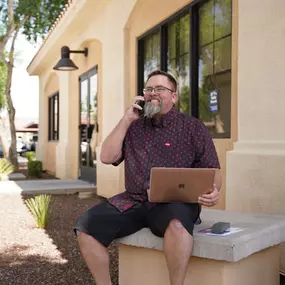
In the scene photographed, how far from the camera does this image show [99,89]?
30.7ft

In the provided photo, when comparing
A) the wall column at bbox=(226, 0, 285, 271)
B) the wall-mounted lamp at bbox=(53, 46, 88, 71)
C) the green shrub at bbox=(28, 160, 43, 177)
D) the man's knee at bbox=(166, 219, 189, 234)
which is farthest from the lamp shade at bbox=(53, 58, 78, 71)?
the man's knee at bbox=(166, 219, 189, 234)

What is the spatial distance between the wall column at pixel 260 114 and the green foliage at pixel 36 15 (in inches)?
486

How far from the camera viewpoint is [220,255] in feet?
8.41

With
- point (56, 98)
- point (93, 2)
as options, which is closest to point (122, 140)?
point (93, 2)

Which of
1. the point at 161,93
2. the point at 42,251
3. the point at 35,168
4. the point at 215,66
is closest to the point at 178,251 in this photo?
the point at 161,93

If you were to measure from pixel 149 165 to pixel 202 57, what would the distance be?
3.00 meters

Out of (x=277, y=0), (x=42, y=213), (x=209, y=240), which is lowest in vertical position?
(x=42, y=213)

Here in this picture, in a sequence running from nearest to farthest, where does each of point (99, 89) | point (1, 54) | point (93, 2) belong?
point (93, 2)
point (99, 89)
point (1, 54)

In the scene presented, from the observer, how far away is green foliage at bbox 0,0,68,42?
49.8ft

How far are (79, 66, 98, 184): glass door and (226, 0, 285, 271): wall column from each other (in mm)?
6016

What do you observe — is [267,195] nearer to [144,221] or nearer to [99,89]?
[144,221]

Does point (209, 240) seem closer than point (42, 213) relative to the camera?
Yes

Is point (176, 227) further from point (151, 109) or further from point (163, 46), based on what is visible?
point (163, 46)

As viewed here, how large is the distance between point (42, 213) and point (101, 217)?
312 centimetres
